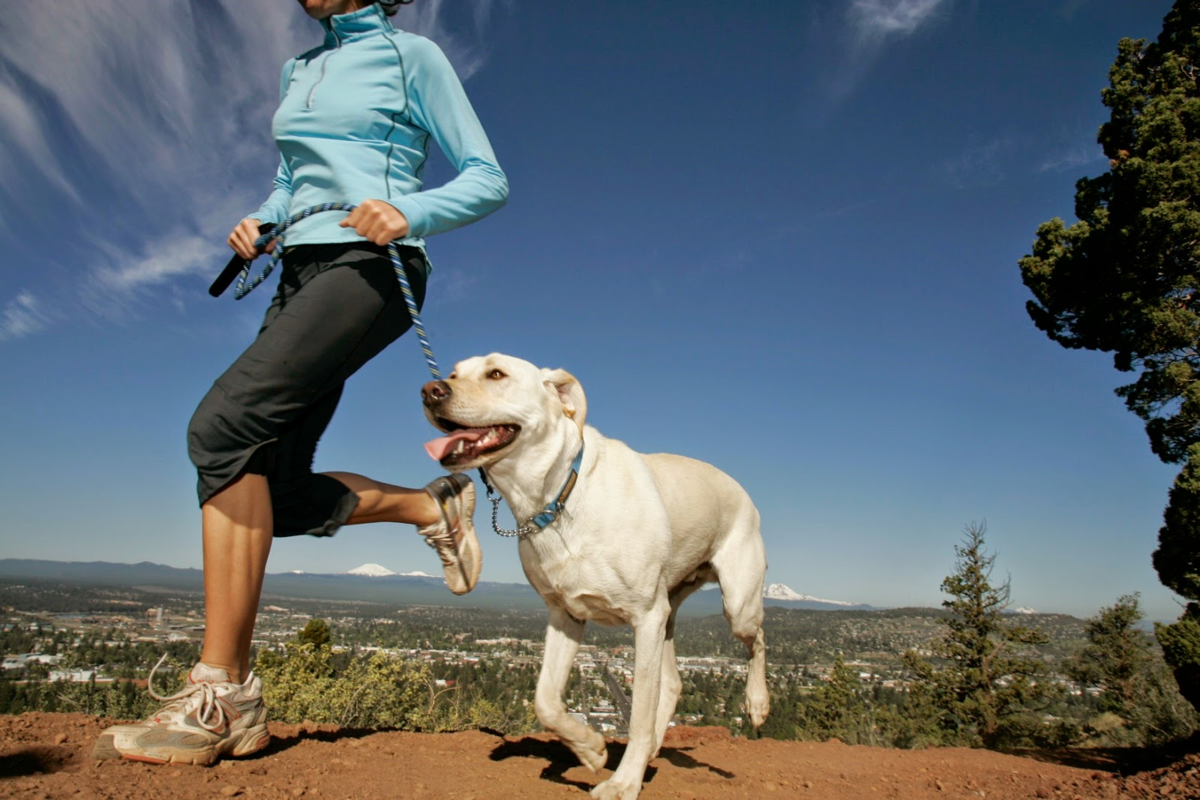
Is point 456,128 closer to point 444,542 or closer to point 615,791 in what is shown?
point 444,542

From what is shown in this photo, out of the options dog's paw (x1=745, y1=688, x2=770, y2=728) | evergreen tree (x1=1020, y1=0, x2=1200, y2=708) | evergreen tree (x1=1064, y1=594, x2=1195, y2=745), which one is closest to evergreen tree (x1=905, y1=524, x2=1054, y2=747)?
evergreen tree (x1=1064, y1=594, x2=1195, y2=745)

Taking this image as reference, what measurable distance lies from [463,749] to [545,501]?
1.83 meters

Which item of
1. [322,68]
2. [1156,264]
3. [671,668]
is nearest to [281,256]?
[322,68]

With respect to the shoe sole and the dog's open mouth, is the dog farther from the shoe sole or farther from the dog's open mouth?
the shoe sole

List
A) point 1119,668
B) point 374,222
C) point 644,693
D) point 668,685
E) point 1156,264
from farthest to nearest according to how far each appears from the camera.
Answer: point 1119,668, point 1156,264, point 668,685, point 644,693, point 374,222

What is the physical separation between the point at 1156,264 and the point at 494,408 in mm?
14529

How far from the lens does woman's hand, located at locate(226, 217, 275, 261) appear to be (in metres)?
2.85

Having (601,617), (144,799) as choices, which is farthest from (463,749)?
(144,799)

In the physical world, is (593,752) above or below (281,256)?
below

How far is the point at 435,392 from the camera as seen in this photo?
278 centimetres

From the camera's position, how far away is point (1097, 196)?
567 inches

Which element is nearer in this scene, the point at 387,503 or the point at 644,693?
the point at 644,693

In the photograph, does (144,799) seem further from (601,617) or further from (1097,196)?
(1097,196)

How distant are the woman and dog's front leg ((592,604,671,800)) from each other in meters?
1.09
